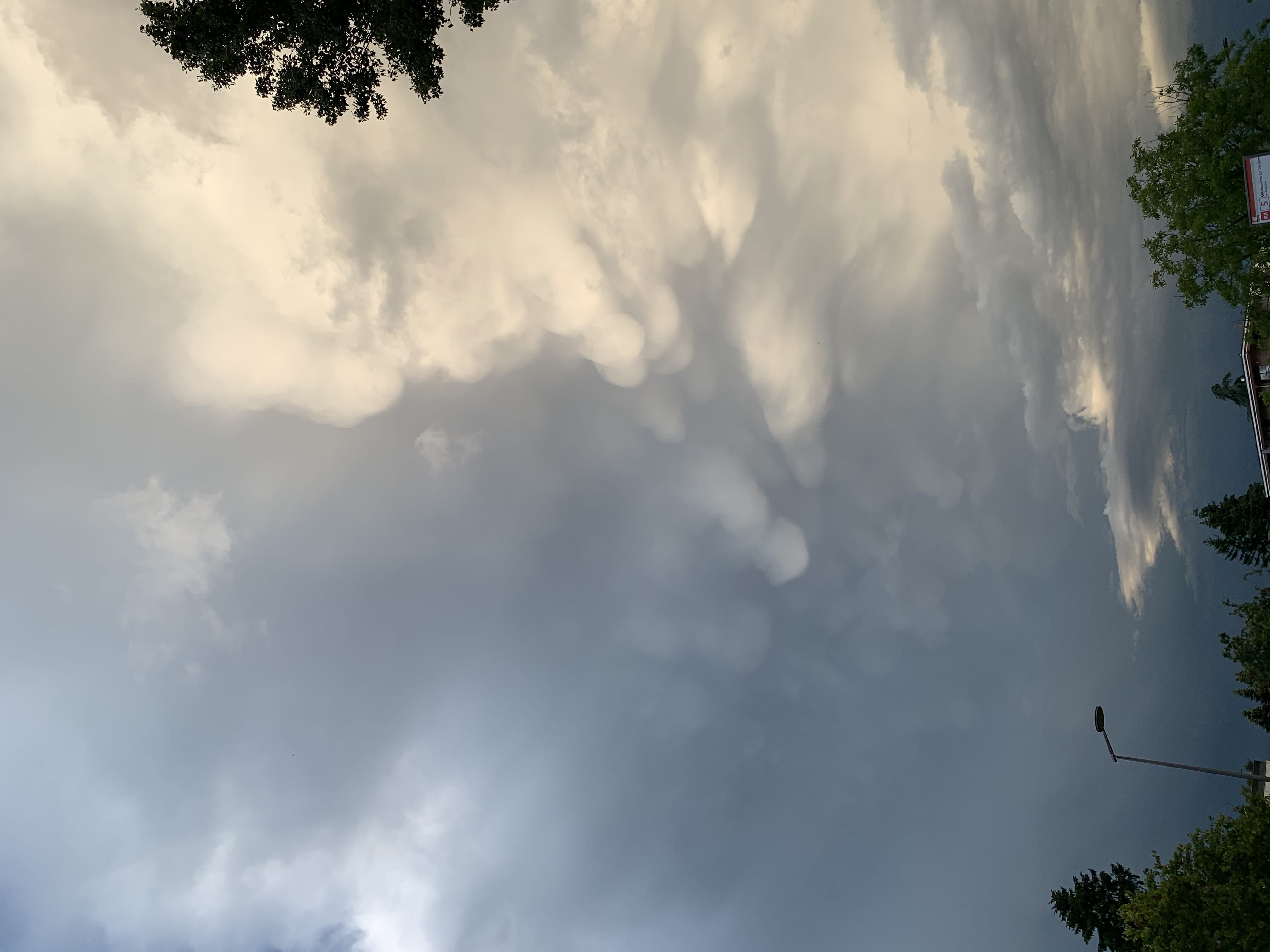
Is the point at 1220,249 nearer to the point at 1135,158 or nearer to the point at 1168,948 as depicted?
the point at 1135,158

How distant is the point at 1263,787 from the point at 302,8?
94.6m

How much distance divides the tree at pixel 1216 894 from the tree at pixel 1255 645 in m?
16.6

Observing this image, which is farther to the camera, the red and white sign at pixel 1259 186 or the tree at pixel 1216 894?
the tree at pixel 1216 894

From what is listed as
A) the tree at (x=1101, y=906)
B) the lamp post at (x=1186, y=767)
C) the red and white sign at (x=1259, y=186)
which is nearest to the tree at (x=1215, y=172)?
the red and white sign at (x=1259, y=186)

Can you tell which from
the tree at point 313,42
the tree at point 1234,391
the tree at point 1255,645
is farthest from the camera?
the tree at point 1234,391

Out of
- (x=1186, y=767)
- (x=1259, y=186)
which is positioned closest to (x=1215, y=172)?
(x=1259, y=186)

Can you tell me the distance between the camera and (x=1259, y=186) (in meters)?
22.8

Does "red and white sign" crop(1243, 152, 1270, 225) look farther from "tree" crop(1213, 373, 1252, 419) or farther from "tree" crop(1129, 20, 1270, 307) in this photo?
"tree" crop(1213, 373, 1252, 419)

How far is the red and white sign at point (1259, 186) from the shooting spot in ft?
74.3

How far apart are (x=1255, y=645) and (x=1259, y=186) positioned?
3725cm

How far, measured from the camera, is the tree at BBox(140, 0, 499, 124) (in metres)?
20.8

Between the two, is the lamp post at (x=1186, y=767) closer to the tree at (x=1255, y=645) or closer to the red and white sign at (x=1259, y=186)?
the tree at (x=1255, y=645)

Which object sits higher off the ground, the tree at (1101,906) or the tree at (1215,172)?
the tree at (1215,172)

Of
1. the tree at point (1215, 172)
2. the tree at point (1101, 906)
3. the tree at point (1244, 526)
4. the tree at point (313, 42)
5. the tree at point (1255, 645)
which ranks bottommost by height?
the tree at point (1101, 906)
